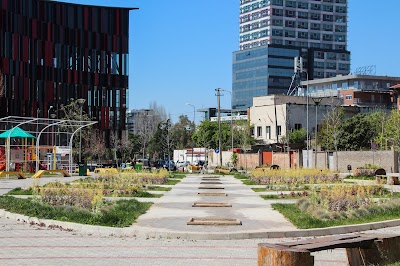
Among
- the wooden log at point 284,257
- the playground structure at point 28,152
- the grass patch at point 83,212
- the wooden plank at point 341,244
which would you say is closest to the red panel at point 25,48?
the playground structure at point 28,152

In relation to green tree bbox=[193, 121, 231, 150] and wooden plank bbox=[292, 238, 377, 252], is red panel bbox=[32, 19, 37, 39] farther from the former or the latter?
wooden plank bbox=[292, 238, 377, 252]

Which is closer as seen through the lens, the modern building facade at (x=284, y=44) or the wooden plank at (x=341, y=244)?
the wooden plank at (x=341, y=244)

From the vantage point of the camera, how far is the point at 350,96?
120 metres

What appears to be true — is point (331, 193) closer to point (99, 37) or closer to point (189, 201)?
point (189, 201)

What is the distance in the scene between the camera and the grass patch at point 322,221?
15.6 meters

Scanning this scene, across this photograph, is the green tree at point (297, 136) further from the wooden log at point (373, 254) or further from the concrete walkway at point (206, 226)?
the wooden log at point (373, 254)

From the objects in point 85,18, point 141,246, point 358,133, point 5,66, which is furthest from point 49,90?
point 141,246

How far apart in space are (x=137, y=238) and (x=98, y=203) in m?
3.60

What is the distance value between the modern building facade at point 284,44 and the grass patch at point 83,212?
14730cm

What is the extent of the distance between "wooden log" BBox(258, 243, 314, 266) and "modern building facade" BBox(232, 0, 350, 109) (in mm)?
157594

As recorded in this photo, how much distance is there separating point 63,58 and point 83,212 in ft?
238

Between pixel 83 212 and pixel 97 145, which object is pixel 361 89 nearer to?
pixel 97 145

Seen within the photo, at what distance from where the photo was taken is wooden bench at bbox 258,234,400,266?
823 cm

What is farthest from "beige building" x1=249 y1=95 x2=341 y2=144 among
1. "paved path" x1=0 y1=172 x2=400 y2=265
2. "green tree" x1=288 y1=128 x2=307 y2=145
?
"paved path" x1=0 y1=172 x2=400 y2=265
